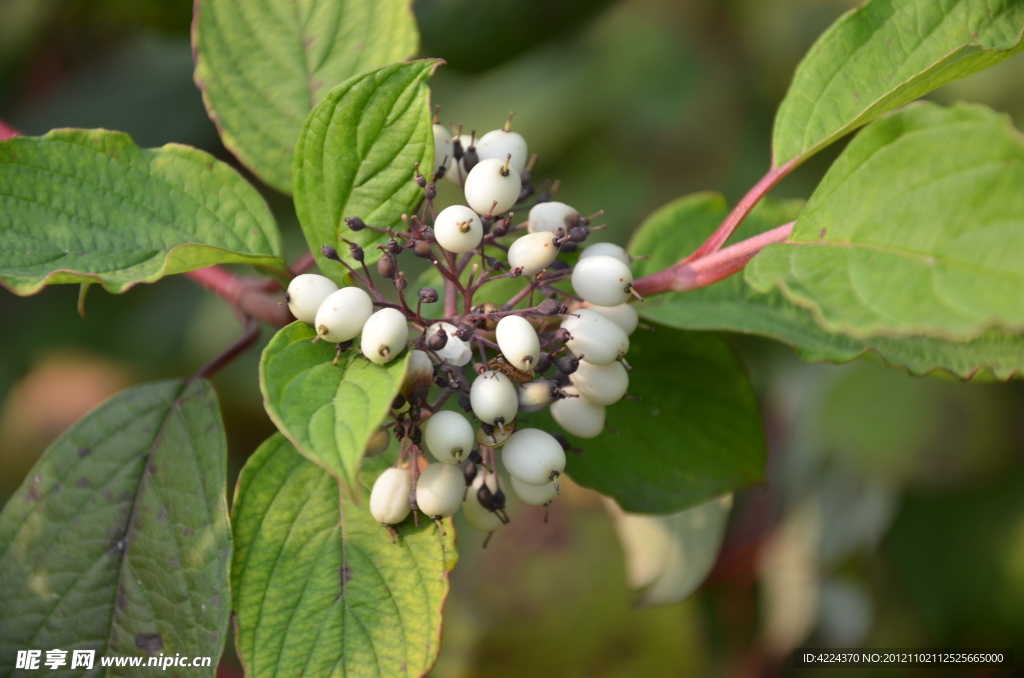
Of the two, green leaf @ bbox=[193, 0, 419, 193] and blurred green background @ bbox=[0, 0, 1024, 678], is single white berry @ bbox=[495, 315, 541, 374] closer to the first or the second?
green leaf @ bbox=[193, 0, 419, 193]

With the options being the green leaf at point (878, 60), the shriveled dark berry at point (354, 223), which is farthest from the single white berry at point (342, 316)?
the green leaf at point (878, 60)

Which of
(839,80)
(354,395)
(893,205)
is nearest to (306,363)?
(354,395)

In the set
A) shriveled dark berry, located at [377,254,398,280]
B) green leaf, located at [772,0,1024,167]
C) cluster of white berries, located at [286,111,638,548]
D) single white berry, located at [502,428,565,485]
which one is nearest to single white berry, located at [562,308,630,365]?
cluster of white berries, located at [286,111,638,548]

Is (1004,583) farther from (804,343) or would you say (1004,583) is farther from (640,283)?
(640,283)

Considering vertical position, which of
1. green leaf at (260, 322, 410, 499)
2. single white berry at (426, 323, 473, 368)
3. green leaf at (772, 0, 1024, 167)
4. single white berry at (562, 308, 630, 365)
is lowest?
single white berry at (562, 308, 630, 365)

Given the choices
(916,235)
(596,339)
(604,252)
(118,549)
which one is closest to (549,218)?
(604,252)
